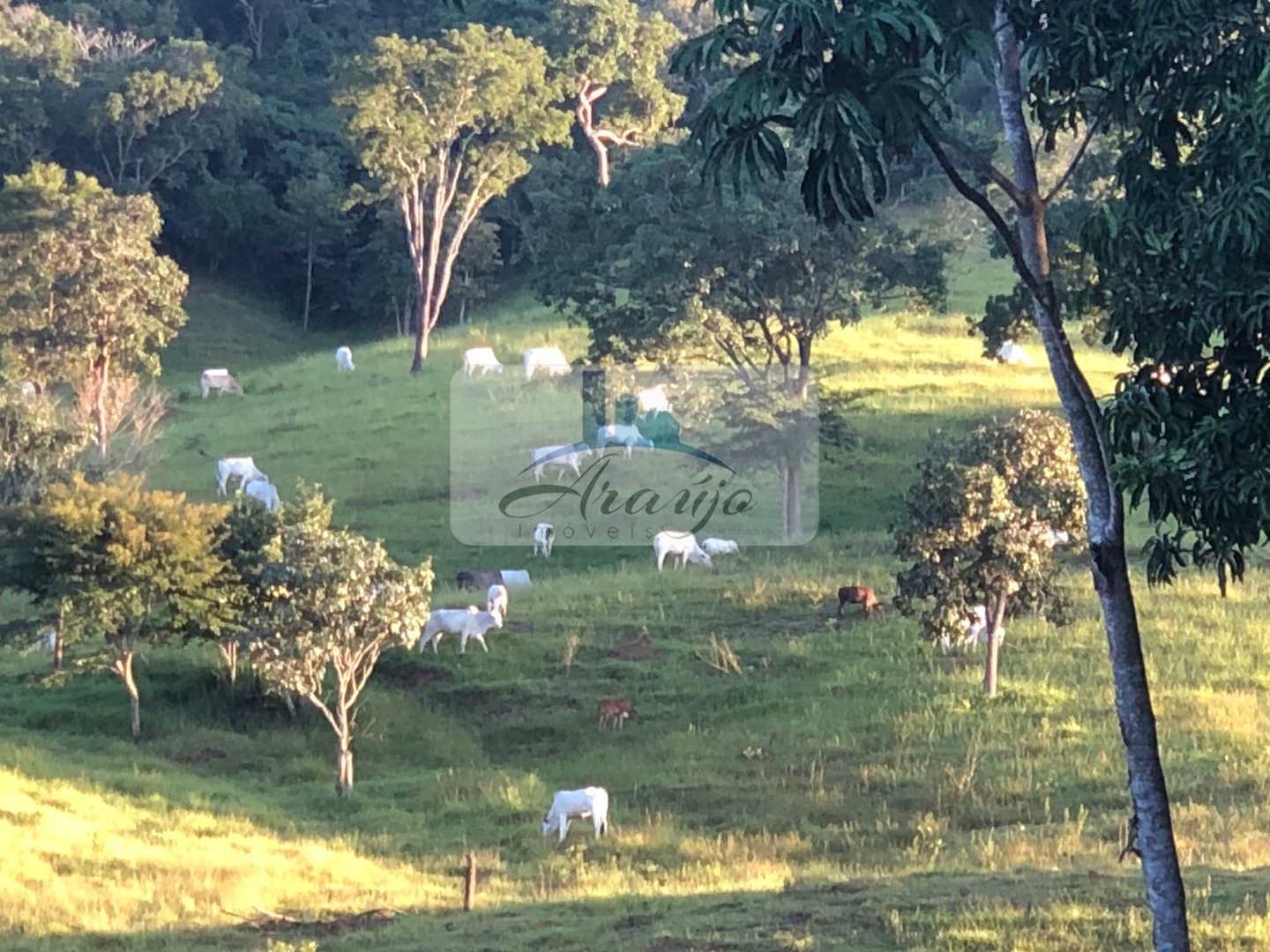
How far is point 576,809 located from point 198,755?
7609 millimetres

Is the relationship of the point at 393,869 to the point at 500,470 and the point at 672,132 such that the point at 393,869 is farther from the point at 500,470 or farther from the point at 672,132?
the point at 672,132

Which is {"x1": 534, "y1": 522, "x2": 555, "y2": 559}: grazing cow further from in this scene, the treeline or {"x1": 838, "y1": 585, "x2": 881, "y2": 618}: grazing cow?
the treeline

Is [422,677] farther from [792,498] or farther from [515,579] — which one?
[792,498]

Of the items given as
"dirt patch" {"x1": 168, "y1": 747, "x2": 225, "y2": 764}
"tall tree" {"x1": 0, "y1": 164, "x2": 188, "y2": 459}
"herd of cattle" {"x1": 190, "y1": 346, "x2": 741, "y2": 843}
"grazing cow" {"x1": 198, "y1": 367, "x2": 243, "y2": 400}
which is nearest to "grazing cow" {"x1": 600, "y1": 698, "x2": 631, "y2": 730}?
"herd of cattle" {"x1": 190, "y1": 346, "x2": 741, "y2": 843}

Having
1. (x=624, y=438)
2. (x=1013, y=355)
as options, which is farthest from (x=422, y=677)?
(x=1013, y=355)

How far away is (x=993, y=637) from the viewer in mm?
23750

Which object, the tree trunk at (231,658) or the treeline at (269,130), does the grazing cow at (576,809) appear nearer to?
the tree trunk at (231,658)

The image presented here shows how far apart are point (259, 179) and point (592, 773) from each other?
166 ft

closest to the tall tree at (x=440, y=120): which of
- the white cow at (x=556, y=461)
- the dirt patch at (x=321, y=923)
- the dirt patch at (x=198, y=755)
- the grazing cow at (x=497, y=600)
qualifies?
the white cow at (x=556, y=461)

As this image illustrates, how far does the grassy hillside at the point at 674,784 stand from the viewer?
14.7m

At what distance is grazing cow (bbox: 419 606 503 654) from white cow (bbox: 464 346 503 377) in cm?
2202

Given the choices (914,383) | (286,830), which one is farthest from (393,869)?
(914,383)

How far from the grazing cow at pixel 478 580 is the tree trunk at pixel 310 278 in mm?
36225

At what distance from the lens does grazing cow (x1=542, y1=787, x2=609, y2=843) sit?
19.8m
